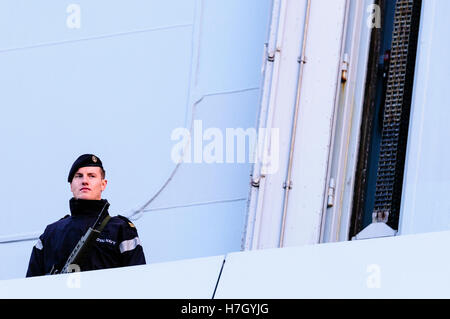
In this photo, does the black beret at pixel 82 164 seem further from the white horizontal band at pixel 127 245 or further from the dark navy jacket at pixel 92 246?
A: the white horizontal band at pixel 127 245

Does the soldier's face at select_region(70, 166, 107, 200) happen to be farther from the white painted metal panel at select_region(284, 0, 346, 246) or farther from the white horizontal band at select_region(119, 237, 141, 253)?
the white painted metal panel at select_region(284, 0, 346, 246)

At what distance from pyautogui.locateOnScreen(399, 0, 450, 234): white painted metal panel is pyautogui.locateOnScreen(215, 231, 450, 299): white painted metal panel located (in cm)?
145

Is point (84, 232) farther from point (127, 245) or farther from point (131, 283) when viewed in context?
point (131, 283)

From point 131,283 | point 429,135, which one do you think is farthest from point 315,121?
point 131,283

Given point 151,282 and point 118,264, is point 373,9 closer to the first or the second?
point 118,264

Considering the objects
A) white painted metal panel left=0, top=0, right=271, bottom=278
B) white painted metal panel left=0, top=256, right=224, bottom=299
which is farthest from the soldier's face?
white painted metal panel left=0, top=256, right=224, bottom=299

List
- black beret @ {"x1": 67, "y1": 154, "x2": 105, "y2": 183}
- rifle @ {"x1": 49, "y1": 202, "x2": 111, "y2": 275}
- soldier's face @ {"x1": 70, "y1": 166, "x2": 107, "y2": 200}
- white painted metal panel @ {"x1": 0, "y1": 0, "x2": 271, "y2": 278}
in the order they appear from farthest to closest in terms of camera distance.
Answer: white painted metal panel @ {"x1": 0, "y1": 0, "x2": 271, "y2": 278} → black beret @ {"x1": 67, "y1": 154, "x2": 105, "y2": 183} → soldier's face @ {"x1": 70, "y1": 166, "x2": 107, "y2": 200} → rifle @ {"x1": 49, "y1": 202, "x2": 111, "y2": 275}

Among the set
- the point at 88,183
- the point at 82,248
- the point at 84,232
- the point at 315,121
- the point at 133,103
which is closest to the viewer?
the point at 82,248

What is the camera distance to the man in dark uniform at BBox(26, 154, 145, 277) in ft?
18.0

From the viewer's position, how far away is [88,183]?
575cm

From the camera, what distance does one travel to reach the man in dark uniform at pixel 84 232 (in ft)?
18.0

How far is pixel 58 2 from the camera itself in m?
7.48

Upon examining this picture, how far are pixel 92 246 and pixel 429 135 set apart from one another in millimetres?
1347
